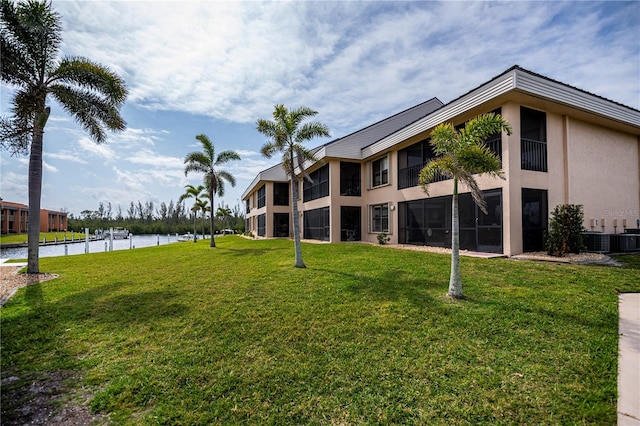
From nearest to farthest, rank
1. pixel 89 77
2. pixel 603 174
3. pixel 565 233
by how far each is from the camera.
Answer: pixel 565 233 → pixel 89 77 → pixel 603 174

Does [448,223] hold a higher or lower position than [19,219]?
lower

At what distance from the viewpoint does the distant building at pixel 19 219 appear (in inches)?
1745

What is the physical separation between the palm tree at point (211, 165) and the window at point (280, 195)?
14.0ft

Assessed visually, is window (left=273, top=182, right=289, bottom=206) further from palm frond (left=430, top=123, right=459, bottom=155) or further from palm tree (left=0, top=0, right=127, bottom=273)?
palm frond (left=430, top=123, right=459, bottom=155)

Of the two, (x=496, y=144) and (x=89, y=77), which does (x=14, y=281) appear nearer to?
(x=89, y=77)

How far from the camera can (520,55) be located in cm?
1097

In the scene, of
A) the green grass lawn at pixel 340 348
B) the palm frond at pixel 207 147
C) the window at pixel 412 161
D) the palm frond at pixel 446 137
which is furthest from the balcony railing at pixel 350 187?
the palm frond at pixel 446 137

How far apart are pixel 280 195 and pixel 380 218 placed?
11.7 metres

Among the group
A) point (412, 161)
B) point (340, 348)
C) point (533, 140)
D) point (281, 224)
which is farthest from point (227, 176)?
point (340, 348)

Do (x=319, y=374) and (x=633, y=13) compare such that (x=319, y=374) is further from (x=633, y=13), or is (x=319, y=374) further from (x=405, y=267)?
(x=633, y=13)

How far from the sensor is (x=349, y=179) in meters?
18.7

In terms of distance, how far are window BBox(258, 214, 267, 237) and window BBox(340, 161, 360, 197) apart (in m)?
10.7

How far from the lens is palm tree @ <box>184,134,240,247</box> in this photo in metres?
21.4

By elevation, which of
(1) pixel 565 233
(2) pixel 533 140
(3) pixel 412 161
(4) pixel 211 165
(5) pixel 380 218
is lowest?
(1) pixel 565 233
